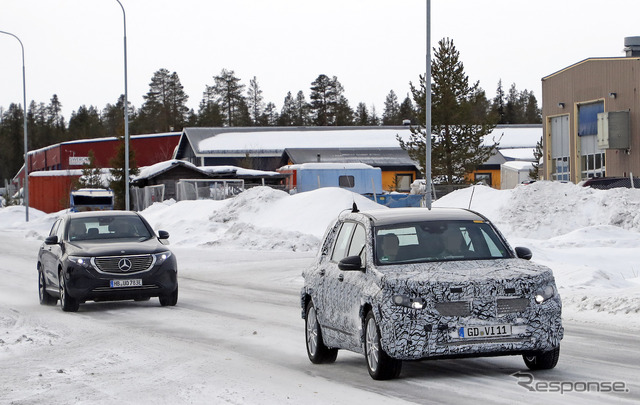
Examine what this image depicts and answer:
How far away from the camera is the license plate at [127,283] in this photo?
57.7 ft

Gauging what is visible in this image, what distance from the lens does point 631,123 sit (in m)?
54.2

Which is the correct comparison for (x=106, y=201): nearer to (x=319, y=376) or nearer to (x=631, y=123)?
(x=631, y=123)

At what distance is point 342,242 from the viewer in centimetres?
1081

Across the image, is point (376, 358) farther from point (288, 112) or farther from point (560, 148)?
point (288, 112)

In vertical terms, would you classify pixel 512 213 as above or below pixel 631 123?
below

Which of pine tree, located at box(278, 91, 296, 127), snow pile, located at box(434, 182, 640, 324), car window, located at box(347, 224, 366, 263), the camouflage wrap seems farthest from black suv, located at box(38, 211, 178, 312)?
pine tree, located at box(278, 91, 296, 127)

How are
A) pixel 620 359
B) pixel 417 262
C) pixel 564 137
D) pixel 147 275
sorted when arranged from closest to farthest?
pixel 417 262, pixel 620 359, pixel 147 275, pixel 564 137

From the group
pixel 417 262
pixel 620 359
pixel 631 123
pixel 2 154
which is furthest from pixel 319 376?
pixel 2 154

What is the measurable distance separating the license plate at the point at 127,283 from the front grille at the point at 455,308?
970 centimetres

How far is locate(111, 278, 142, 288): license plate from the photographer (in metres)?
17.6

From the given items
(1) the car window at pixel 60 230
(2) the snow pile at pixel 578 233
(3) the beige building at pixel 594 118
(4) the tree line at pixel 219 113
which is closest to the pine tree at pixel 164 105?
(4) the tree line at pixel 219 113

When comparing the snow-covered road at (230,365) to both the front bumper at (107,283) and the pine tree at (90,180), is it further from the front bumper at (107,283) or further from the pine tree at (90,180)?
the pine tree at (90,180)

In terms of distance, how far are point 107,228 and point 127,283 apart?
71.5 inches

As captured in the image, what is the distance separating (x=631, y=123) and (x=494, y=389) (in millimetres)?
48142
